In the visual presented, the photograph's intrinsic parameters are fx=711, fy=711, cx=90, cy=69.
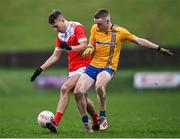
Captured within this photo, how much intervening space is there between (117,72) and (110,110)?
53.1 feet

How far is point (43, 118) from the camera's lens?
14180 millimetres

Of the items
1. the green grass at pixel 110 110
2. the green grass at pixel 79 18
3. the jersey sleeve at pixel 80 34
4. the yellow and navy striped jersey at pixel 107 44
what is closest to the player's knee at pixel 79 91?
the yellow and navy striped jersey at pixel 107 44

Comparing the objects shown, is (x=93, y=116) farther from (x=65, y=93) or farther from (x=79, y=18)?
(x=79, y=18)

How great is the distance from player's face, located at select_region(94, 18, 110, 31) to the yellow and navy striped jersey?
4.9 inches

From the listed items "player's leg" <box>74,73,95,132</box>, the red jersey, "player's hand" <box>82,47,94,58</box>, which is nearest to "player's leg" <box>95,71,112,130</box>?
"player's leg" <box>74,73,95,132</box>

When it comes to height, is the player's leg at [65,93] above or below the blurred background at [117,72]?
above

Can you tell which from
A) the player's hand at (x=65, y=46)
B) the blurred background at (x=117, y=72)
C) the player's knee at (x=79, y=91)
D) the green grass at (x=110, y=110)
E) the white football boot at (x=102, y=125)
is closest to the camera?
the player's hand at (x=65, y=46)

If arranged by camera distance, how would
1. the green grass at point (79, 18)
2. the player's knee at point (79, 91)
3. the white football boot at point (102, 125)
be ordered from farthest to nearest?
the green grass at point (79, 18), the white football boot at point (102, 125), the player's knee at point (79, 91)

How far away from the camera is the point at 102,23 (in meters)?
14.3

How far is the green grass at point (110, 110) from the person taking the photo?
1435cm

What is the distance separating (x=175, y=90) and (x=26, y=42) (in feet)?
59.1

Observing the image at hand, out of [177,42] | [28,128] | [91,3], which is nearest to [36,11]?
[91,3]

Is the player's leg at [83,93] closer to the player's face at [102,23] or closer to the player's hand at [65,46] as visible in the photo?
the player's hand at [65,46]

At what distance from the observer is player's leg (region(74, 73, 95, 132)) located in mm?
14125
